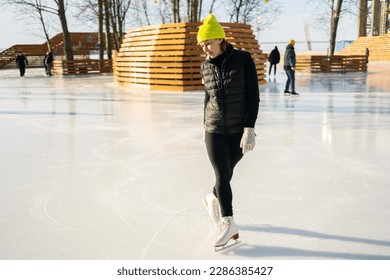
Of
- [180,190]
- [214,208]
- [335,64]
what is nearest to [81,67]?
[335,64]

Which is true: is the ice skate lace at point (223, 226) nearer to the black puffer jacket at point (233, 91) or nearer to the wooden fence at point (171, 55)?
the black puffer jacket at point (233, 91)

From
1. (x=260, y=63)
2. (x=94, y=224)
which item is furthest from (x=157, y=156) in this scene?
(x=260, y=63)

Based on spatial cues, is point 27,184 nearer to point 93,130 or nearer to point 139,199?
point 139,199

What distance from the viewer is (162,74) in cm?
1427

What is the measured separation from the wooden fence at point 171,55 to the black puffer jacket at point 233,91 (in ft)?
36.3

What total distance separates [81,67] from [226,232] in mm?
24994

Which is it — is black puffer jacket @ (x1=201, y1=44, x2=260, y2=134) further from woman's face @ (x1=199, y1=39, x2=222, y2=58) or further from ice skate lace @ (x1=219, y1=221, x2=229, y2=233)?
ice skate lace @ (x1=219, y1=221, x2=229, y2=233)

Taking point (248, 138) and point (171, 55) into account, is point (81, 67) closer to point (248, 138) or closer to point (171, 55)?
point (171, 55)

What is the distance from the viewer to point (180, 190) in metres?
4.00

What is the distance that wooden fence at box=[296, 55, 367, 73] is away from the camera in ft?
76.1

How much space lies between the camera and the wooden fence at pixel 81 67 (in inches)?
988

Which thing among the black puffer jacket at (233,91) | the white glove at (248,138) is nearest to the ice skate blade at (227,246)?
the white glove at (248,138)

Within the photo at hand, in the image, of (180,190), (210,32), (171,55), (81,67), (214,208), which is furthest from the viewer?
(81,67)
